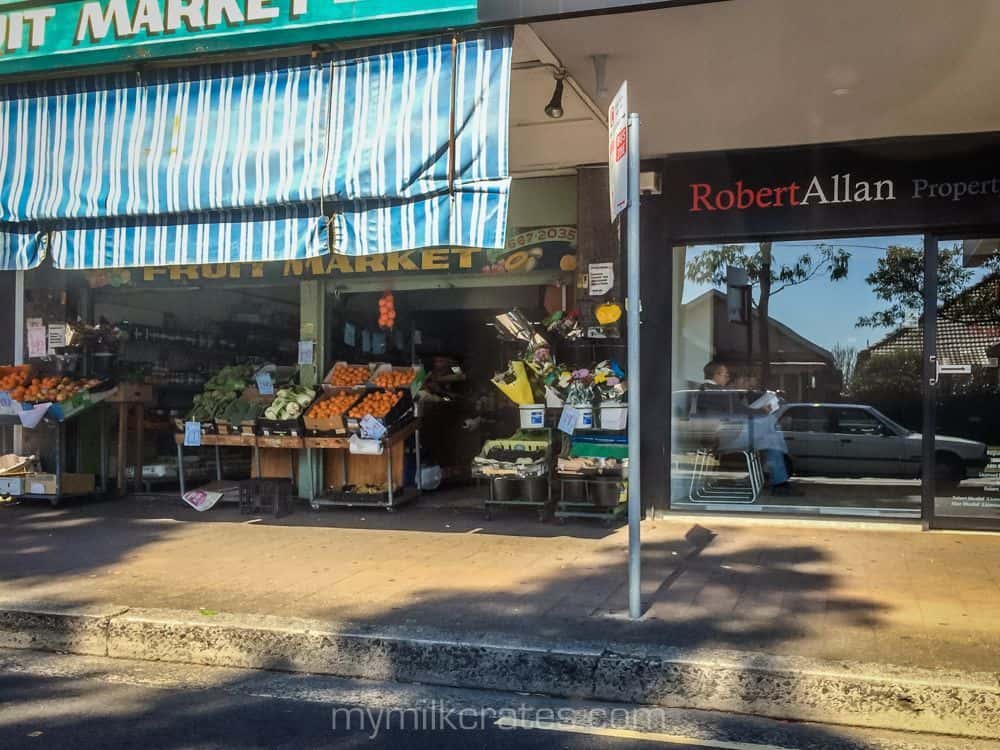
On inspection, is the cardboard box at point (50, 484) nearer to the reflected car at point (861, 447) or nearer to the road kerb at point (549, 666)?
the road kerb at point (549, 666)

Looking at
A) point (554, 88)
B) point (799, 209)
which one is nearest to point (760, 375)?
point (799, 209)

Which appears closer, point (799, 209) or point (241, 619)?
point (241, 619)

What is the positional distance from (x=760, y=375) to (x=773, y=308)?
685 millimetres

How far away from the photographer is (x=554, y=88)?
23.5 ft

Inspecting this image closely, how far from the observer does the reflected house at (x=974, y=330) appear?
7.85 meters

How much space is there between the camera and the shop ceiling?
5.60 metres

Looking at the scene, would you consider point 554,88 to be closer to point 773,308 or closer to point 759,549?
point 773,308

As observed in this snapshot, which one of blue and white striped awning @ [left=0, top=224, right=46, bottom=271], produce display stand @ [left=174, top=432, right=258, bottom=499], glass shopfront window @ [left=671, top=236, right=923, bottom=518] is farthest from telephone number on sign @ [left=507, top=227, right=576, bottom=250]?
blue and white striped awning @ [left=0, top=224, right=46, bottom=271]

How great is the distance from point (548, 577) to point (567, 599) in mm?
597

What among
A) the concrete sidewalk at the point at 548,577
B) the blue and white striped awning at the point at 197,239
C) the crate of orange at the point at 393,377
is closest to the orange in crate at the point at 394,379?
the crate of orange at the point at 393,377

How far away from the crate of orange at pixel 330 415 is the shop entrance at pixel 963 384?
5440 mm

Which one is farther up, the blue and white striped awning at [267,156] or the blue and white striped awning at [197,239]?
the blue and white striped awning at [267,156]

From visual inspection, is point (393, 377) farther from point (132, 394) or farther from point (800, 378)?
point (800, 378)

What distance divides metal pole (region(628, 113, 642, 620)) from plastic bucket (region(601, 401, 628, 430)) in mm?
2873
